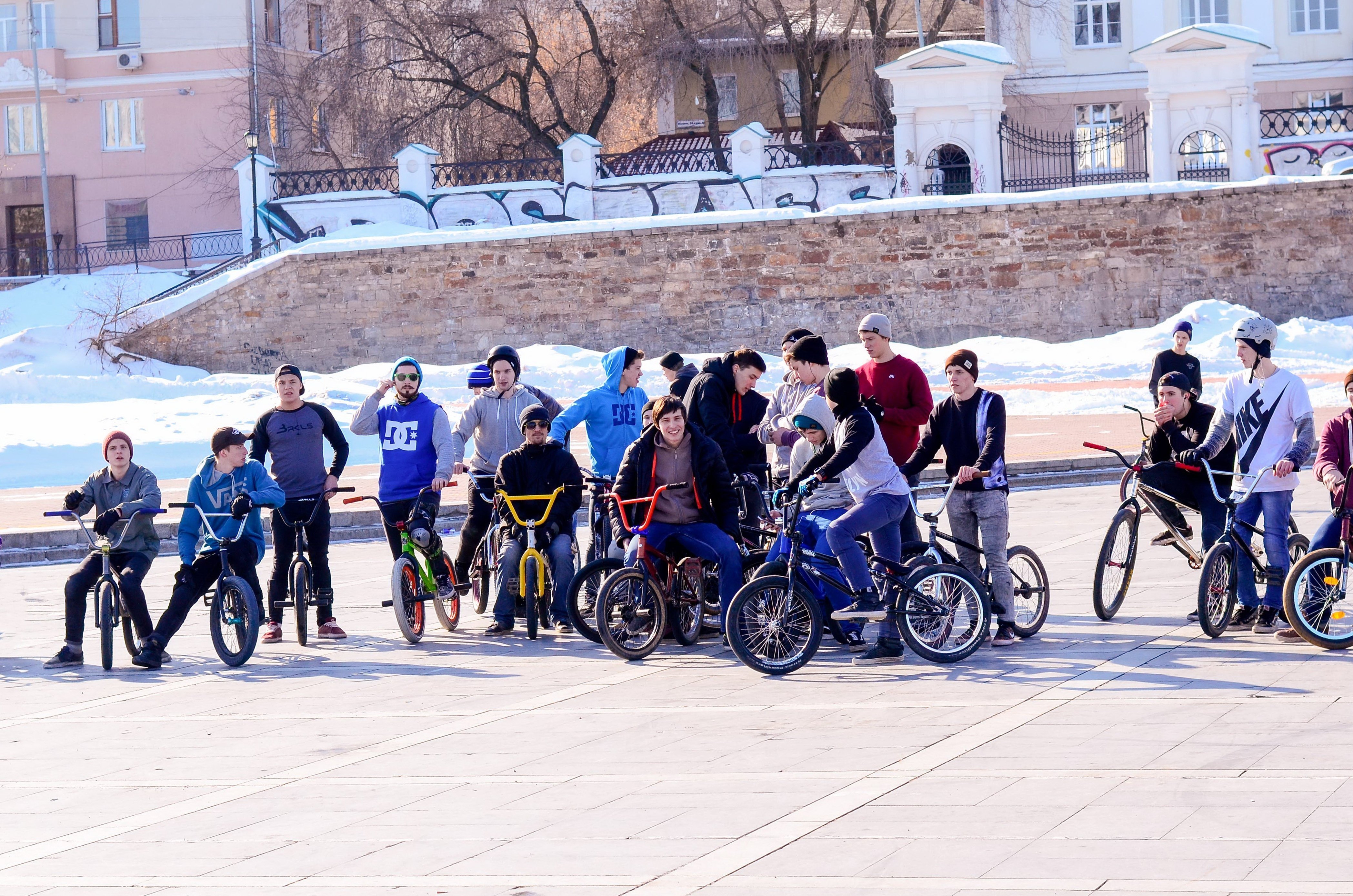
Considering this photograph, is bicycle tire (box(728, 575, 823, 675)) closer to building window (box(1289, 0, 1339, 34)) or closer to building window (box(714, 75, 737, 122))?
building window (box(1289, 0, 1339, 34))

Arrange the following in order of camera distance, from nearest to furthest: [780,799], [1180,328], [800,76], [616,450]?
[780,799]
[616,450]
[1180,328]
[800,76]

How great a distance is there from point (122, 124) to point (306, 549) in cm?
4222

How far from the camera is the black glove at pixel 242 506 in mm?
9805

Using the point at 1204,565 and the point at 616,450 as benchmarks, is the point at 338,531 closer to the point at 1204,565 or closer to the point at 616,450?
the point at 616,450

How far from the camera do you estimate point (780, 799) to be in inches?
239

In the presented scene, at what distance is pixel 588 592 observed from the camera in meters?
9.86

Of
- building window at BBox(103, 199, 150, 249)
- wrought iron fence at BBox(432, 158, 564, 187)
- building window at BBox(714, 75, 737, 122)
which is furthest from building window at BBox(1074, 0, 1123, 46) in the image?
building window at BBox(103, 199, 150, 249)

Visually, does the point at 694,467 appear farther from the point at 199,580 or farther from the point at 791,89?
the point at 791,89

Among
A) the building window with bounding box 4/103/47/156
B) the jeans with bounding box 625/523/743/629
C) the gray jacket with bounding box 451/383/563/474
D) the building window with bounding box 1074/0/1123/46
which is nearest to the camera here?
the jeans with bounding box 625/523/743/629

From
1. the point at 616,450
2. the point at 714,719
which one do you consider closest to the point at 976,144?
the point at 616,450

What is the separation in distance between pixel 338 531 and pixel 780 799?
12.0m

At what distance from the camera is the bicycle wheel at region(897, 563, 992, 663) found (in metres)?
8.71

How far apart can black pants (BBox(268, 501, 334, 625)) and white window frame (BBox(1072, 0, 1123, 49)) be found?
36.6 meters

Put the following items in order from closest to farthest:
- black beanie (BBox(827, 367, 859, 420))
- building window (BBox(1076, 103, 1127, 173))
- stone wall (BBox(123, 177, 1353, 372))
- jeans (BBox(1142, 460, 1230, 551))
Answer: black beanie (BBox(827, 367, 859, 420)) < jeans (BBox(1142, 460, 1230, 551)) < stone wall (BBox(123, 177, 1353, 372)) < building window (BBox(1076, 103, 1127, 173))
